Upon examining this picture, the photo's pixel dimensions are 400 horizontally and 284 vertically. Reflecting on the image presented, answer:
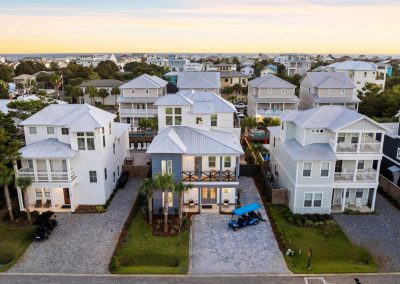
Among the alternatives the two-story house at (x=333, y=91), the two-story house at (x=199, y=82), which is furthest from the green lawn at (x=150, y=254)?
the two-story house at (x=333, y=91)

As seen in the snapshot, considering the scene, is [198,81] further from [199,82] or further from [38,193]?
[38,193]

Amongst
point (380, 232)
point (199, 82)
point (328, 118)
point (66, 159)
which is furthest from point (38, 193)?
point (199, 82)

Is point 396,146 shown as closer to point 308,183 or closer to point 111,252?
point 308,183

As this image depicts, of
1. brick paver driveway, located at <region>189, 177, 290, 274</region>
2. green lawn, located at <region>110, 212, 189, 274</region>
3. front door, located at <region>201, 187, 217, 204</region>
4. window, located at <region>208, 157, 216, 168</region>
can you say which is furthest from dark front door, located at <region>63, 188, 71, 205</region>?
window, located at <region>208, 157, 216, 168</region>

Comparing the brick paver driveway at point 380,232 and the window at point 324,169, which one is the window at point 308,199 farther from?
the brick paver driveway at point 380,232

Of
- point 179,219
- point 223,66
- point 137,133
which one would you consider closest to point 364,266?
point 179,219

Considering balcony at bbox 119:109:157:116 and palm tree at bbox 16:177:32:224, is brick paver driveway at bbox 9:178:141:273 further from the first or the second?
balcony at bbox 119:109:157:116
